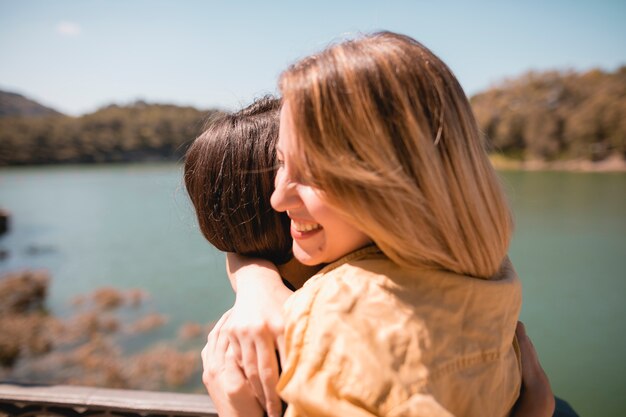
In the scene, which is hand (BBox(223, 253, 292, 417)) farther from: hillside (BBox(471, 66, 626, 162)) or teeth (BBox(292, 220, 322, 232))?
hillside (BBox(471, 66, 626, 162))

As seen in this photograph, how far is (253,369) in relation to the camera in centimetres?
74

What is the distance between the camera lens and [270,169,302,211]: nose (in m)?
0.71

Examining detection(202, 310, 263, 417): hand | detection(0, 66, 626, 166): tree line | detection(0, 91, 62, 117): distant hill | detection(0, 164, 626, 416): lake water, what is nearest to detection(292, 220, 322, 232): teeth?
detection(202, 310, 263, 417): hand

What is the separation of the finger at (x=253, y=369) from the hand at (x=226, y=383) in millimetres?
17

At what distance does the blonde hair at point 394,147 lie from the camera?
24.1 inches

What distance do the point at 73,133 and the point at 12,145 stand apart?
584 cm

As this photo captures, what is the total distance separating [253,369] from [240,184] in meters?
0.45

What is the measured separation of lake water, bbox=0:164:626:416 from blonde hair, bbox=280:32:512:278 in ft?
1.45

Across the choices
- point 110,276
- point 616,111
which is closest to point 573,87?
point 616,111

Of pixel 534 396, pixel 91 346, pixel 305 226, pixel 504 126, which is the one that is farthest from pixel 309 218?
pixel 504 126

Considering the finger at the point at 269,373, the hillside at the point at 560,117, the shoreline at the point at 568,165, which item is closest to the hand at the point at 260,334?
the finger at the point at 269,373

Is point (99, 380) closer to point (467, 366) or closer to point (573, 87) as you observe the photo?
point (467, 366)

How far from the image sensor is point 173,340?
7590 mm

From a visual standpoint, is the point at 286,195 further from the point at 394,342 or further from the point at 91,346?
the point at 91,346
